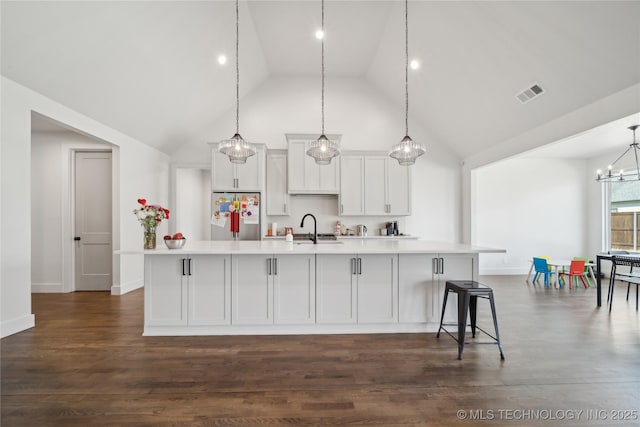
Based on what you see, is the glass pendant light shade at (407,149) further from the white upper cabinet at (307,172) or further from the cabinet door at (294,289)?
the white upper cabinet at (307,172)

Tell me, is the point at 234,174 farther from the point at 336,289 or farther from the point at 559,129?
the point at 559,129

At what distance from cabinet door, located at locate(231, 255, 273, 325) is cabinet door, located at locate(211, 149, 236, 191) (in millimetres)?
2544

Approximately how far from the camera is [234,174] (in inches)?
206

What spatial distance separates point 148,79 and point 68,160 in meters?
2.22

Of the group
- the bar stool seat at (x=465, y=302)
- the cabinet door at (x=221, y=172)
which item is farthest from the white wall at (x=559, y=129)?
the cabinet door at (x=221, y=172)

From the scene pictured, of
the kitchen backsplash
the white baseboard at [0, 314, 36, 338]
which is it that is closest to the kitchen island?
the white baseboard at [0, 314, 36, 338]

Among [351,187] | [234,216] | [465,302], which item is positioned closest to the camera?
[465,302]

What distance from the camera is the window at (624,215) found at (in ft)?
18.7

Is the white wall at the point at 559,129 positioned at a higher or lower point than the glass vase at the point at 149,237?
higher

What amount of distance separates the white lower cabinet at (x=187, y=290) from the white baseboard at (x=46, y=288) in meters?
3.14

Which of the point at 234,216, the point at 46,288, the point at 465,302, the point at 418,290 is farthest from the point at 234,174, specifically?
the point at 465,302

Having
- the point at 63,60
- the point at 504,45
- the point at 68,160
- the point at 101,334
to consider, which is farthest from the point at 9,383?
the point at 504,45

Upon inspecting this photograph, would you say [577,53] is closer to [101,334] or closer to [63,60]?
[63,60]

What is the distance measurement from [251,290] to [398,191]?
12.1 ft
